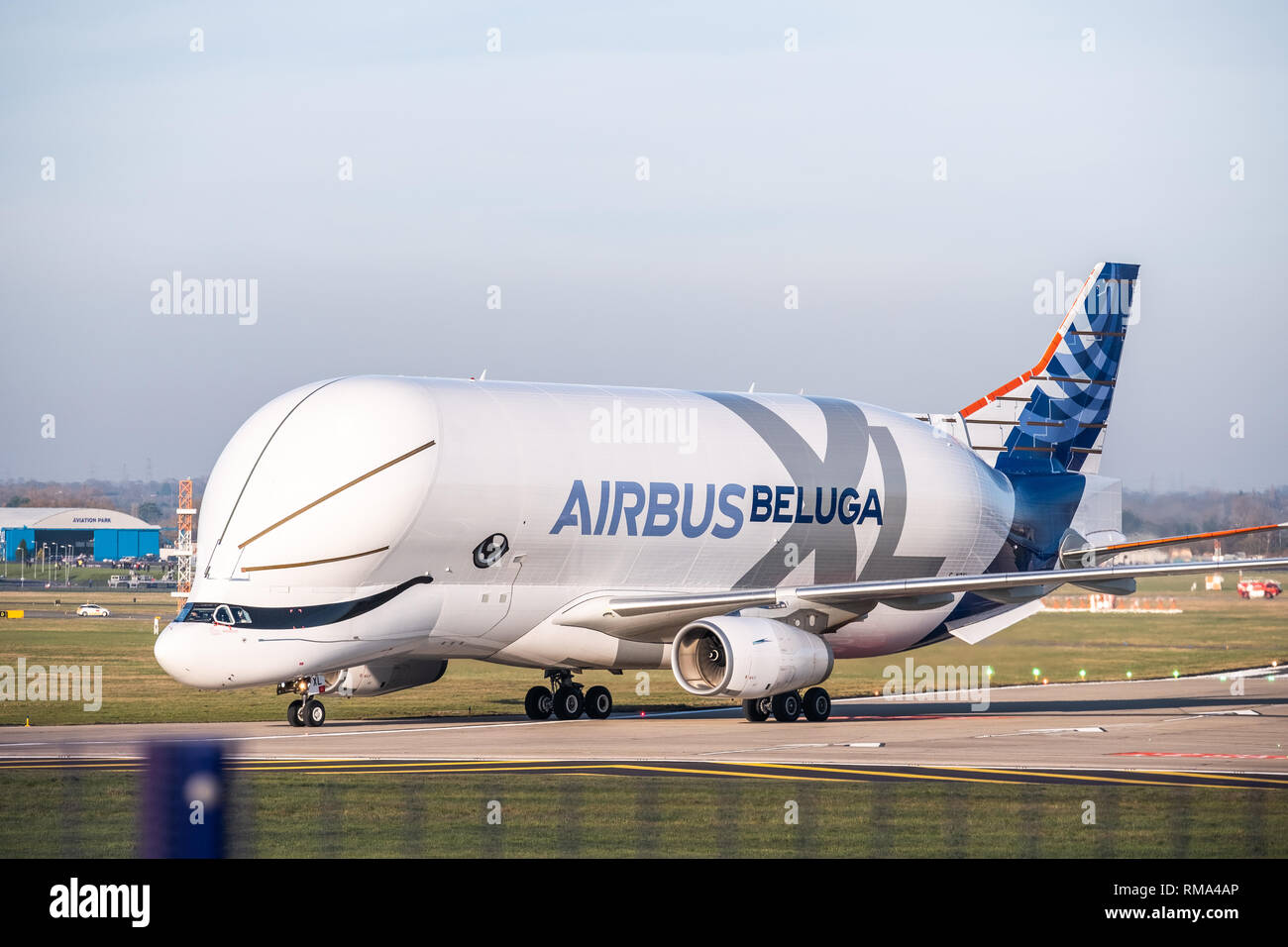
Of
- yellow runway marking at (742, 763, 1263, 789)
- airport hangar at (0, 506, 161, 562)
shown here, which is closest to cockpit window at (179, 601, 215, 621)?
yellow runway marking at (742, 763, 1263, 789)

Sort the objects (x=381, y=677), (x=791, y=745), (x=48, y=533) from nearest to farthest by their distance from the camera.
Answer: (x=791, y=745)
(x=381, y=677)
(x=48, y=533)

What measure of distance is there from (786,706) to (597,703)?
3.92m

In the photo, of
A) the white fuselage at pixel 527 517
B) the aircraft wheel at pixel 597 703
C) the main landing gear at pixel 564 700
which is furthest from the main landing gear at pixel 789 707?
the main landing gear at pixel 564 700

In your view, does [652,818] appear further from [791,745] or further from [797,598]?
[797,598]

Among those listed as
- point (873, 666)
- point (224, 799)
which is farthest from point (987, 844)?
point (873, 666)

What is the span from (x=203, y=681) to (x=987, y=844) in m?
14.8

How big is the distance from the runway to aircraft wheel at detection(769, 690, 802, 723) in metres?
0.42

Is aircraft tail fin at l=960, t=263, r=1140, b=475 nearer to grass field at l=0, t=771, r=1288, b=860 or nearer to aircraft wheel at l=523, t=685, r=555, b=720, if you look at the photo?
aircraft wheel at l=523, t=685, r=555, b=720

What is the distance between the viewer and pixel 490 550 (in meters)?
30.4

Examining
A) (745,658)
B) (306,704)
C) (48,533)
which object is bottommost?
(306,704)

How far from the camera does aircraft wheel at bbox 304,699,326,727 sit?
3084cm

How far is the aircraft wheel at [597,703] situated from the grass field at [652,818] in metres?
11.7

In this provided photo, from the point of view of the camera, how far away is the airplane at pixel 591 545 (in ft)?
93.9

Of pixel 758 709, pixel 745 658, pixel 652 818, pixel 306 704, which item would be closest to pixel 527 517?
pixel 745 658
